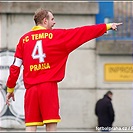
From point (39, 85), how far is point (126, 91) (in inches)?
396

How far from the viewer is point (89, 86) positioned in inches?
668

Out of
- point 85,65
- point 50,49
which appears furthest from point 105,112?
point 50,49

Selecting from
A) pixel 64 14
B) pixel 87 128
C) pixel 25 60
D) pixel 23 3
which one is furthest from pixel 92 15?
pixel 25 60

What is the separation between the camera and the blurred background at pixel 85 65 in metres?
16.8

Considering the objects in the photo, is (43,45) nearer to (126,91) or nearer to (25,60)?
(25,60)

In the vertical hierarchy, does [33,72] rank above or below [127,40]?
below

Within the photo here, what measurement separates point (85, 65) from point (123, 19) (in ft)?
5.29

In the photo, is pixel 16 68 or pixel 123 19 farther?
pixel 123 19

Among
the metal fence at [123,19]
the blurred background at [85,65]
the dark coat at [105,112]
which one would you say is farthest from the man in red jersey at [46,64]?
the metal fence at [123,19]

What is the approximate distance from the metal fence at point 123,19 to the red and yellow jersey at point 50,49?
9.77 m

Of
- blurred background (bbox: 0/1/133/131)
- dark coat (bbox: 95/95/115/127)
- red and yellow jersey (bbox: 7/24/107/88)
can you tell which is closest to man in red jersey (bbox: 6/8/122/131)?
red and yellow jersey (bbox: 7/24/107/88)

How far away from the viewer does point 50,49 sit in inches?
287

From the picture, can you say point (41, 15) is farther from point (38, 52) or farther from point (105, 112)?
point (105, 112)

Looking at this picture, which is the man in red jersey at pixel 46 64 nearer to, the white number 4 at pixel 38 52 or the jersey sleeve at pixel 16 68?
the white number 4 at pixel 38 52
